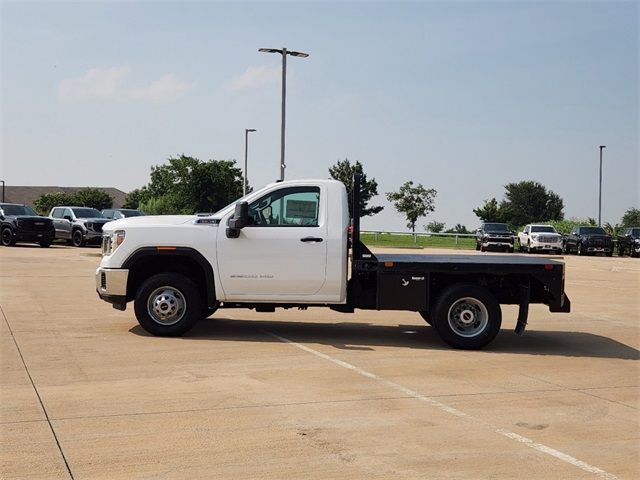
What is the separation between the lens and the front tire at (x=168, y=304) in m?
10.5

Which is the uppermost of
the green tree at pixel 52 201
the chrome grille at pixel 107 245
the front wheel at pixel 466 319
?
the green tree at pixel 52 201

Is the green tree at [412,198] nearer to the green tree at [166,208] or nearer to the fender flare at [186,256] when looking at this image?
the green tree at [166,208]

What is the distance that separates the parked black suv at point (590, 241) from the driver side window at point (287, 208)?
121ft

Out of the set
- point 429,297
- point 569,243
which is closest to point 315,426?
→ point 429,297

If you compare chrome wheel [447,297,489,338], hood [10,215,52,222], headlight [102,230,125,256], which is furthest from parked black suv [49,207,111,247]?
chrome wheel [447,297,489,338]

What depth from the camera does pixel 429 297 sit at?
10320 millimetres

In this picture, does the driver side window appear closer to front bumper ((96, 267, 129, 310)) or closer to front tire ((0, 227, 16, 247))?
front bumper ((96, 267, 129, 310))

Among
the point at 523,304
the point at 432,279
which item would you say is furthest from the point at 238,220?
the point at 523,304

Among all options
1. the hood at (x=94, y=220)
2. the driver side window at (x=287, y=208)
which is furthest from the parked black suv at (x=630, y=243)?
the driver side window at (x=287, y=208)

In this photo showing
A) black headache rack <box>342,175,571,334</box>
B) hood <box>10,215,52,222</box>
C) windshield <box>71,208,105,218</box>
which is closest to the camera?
black headache rack <box>342,175,571,334</box>

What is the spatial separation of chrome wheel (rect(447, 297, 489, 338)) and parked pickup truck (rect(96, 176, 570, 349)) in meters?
0.01

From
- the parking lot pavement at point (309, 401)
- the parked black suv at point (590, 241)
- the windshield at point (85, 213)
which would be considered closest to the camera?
the parking lot pavement at point (309, 401)

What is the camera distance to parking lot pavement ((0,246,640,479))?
5.46 meters

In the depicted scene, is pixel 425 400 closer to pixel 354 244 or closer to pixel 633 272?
pixel 354 244
